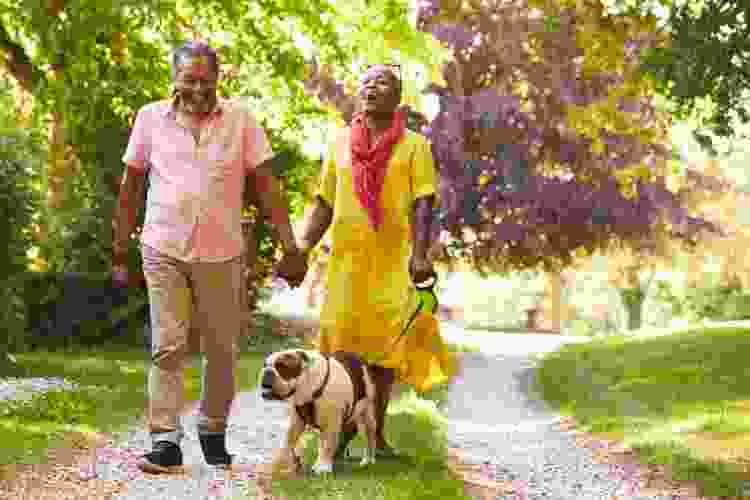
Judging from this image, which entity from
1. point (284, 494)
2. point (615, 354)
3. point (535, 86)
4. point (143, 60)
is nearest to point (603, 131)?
point (535, 86)

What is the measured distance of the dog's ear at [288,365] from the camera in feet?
23.0

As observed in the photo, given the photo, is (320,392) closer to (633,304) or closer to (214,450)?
(214,450)

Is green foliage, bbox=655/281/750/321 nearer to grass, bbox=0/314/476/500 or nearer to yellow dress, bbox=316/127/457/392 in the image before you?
grass, bbox=0/314/476/500

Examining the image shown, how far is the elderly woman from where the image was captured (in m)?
7.79

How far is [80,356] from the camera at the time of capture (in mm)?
18000

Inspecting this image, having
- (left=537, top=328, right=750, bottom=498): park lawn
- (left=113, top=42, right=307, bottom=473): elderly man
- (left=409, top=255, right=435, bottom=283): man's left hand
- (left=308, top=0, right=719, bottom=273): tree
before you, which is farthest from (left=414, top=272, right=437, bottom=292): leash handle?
(left=308, top=0, right=719, bottom=273): tree

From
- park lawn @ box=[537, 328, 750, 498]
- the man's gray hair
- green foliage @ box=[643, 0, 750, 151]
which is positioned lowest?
park lawn @ box=[537, 328, 750, 498]

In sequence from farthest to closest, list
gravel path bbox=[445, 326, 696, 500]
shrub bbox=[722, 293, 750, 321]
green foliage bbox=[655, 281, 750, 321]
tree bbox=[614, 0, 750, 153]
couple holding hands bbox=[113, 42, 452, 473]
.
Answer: green foliage bbox=[655, 281, 750, 321] < shrub bbox=[722, 293, 750, 321] < tree bbox=[614, 0, 750, 153] < gravel path bbox=[445, 326, 696, 500] < couple holding hands bbox=[113, 42, 452, 473]

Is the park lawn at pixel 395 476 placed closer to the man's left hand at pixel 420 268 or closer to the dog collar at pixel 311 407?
the dog collar at pixel 311 407

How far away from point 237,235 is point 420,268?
1123mm

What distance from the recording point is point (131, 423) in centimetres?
1055

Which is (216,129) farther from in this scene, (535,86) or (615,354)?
(535,86)

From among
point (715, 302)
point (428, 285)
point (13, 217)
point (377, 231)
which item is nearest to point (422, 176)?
point (377, 231)

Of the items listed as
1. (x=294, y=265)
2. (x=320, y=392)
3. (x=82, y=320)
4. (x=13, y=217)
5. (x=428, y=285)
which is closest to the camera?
(x=320, y=392)
